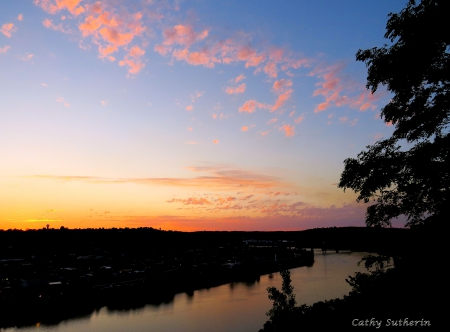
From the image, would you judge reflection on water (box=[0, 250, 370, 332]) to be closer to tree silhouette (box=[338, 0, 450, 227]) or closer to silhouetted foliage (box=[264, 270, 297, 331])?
silhouetted foliage (box=[264, 270, 297, 331])

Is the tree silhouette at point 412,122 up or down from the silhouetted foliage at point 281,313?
up

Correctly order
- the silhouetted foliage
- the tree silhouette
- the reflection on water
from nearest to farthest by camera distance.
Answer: the tree silhouette → the silhouetted foliage → the reflection on water

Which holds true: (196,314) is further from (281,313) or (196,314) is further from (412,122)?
(412,122)

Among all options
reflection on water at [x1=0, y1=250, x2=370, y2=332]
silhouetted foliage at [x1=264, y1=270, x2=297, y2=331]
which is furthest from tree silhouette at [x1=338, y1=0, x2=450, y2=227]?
reflection on water at [x1=0, y1=250, x2=370, y2=332]

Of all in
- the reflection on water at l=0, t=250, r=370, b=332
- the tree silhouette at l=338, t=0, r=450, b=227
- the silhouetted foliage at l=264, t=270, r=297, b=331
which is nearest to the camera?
the tree silhouette at l=338, t=0, r=450, b=227

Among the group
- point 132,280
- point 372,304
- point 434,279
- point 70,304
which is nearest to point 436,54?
point 434,279

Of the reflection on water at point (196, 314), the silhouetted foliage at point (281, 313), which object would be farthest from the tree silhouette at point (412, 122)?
the reflection on water at point (196, 314)

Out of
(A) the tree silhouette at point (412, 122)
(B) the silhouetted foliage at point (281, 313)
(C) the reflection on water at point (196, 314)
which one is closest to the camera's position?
(A) the tree silhouette at point (412, 122)

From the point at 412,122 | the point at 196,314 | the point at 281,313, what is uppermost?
the point at 412,122

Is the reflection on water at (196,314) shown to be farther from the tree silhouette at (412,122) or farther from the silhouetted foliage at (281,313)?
the tree silhouette at (412,122)

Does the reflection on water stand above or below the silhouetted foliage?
below

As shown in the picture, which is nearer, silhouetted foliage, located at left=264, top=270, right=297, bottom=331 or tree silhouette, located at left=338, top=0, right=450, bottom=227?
tree silhouette, located at left=338, top=0, right=450, bottom=227

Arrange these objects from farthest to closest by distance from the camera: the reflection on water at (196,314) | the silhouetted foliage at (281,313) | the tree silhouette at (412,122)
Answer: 1. the reflection on water at (196,314)
2. the silhouetted foliage at (281,313)
3. the tree silhouette at (412,122)

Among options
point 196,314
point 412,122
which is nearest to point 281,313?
point 412,122
